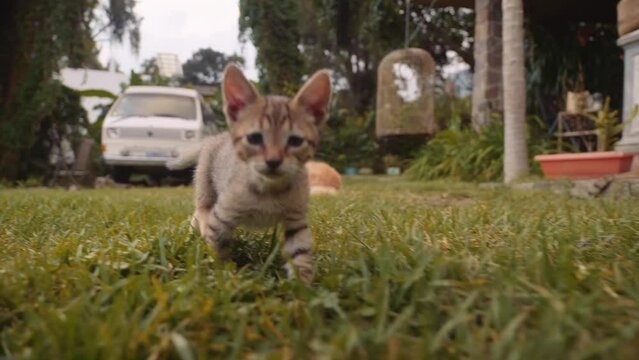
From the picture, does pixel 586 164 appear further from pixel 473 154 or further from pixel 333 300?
pixel 333 300

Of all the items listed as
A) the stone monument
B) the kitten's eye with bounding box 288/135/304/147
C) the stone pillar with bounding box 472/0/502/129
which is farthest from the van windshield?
the kitten's eye with bounding box 288/135/304/147

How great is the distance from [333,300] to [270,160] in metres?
0.68

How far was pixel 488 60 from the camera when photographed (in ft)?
31.9

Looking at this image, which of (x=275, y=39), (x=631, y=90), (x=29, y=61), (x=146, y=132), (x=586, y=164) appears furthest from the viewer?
(x=275, y=39)

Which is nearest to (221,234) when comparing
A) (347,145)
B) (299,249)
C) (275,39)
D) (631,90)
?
(299,249)

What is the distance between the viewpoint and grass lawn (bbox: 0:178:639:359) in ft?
3.94

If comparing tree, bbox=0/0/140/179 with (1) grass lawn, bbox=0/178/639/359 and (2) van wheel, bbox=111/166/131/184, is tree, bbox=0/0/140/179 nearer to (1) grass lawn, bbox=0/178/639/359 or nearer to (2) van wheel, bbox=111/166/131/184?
(2) van wheel, bbox=111/166/131/184

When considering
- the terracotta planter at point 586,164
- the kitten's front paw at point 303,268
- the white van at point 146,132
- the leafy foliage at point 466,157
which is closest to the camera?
the kitten's front paw at point 303,268

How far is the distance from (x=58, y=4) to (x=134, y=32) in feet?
31.5

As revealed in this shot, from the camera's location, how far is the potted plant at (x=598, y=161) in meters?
6.01

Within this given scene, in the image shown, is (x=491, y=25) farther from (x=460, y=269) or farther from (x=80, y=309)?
(x=80, y=309)

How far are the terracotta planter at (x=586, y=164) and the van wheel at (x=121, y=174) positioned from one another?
9327mm

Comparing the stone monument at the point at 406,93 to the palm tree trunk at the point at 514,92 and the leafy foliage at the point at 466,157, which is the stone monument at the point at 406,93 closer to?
the leafy foliage at the point at 466,157

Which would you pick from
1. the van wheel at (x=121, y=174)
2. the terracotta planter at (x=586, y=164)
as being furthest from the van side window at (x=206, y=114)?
the terracotta planter at (x=586, y=164)
